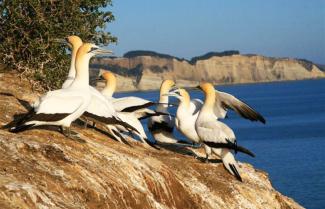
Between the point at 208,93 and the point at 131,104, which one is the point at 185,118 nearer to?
the point at 208,93

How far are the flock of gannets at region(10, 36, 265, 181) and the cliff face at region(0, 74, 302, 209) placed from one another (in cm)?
35

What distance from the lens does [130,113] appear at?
54.7 ft

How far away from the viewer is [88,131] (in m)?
15.6

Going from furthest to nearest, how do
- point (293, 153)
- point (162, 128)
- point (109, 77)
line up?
point (293, 153) → point (109, 77) → point (162, 128)

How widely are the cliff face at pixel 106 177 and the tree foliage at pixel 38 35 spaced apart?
172 inches

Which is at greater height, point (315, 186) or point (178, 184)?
point (178, 184)

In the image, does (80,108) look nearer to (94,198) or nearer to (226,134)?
(94,198)

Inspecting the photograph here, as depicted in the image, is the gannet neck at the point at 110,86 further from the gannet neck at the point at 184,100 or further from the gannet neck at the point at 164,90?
the gannet neck at the point at 184,100

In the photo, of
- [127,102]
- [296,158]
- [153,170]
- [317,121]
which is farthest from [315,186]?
[317,121]

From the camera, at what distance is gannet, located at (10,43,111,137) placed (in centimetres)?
1276

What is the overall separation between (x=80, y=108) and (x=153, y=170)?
1750 millimetres

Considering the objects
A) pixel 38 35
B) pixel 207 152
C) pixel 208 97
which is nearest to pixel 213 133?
pixel 207 152

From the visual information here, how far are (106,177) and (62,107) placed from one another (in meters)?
1.68

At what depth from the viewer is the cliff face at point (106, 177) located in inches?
421
